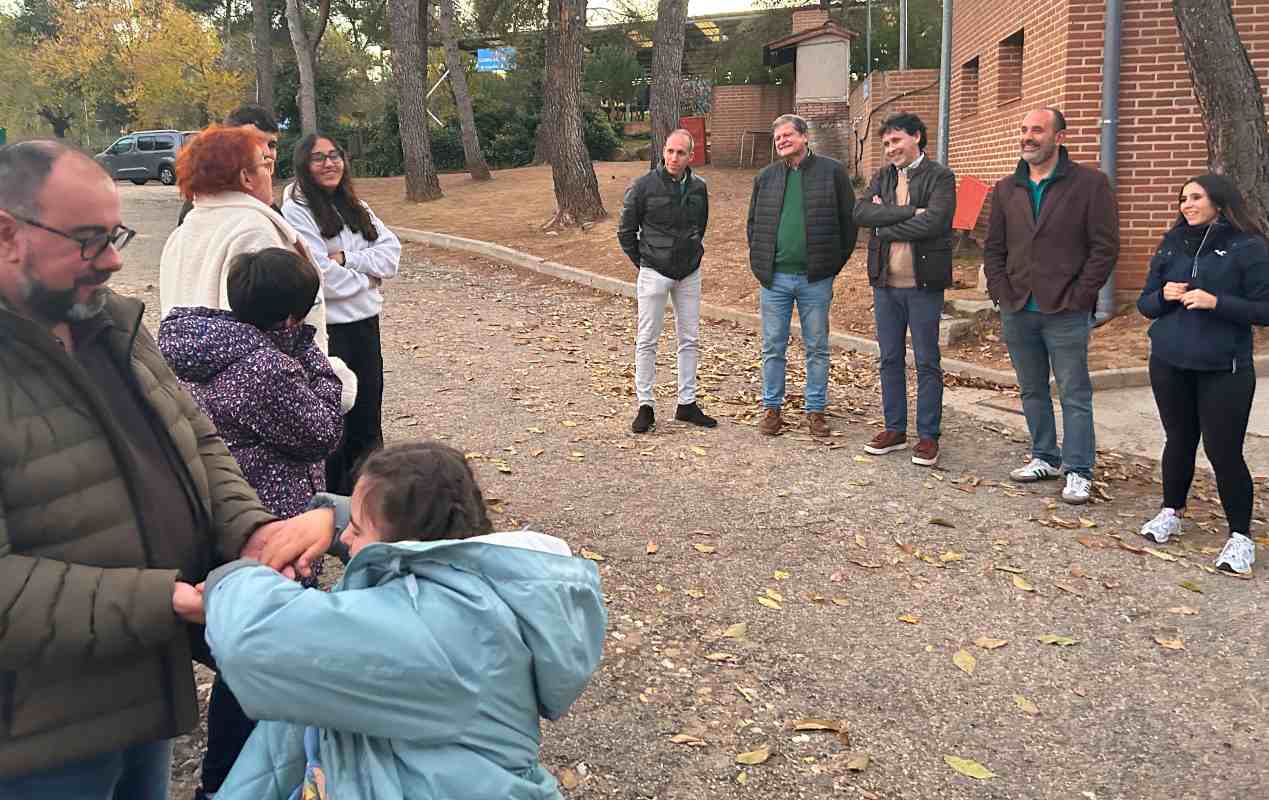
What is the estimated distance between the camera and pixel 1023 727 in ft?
12.5

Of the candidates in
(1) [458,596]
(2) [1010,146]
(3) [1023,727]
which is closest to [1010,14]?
(2) [1010,146]

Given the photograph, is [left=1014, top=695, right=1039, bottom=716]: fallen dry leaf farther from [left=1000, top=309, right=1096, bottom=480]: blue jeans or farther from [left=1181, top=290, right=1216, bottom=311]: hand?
[left=1000, top=309, right=1096, bottom=480]: blue jeans

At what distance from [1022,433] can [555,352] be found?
4500mm

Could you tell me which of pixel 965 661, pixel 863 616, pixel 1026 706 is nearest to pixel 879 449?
pixel 863 616

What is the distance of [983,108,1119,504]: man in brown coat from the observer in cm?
602

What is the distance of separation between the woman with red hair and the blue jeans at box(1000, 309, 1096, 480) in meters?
4.29

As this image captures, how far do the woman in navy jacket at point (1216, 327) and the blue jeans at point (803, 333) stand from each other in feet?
7.88

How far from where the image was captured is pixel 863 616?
469cm

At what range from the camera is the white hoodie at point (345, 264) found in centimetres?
497

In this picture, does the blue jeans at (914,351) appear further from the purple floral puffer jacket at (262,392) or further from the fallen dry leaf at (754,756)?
the purple floral puffer jacket at (262,392)

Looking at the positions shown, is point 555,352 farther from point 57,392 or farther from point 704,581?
point 57,392

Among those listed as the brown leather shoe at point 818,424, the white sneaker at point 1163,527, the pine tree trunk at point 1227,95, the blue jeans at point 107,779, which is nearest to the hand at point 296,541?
the blue jeans at point 107,779

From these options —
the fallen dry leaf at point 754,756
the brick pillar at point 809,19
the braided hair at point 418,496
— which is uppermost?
the brick pillar at point 809,19

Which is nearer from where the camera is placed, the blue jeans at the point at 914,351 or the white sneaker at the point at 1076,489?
the white sneaker at the point at 1076,489
